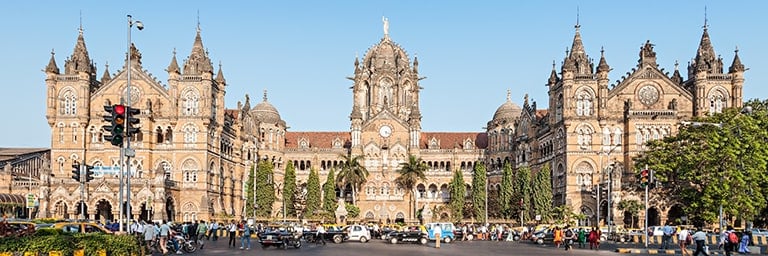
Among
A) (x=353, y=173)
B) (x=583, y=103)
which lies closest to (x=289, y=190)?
(x=353, y=173)

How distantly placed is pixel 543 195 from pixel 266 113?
43249 mm

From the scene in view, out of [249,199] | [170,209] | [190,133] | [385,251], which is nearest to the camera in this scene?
[385,251]

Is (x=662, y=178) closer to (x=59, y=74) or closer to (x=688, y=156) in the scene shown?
(x=688, y=156)

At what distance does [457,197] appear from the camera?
10519 centimetres

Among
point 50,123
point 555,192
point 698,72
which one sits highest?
point 698,72

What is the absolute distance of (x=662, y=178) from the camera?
253 feet

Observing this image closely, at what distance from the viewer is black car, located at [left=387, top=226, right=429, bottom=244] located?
196ft

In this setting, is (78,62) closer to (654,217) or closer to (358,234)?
(358,234)

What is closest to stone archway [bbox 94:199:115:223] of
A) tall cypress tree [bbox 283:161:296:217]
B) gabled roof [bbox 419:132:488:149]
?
tall cypress tree [bbox 283:161:296:217]

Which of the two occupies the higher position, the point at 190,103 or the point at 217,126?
the point at 190,103

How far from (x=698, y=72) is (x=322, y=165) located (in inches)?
2021

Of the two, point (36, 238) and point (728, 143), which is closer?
point (36, 238)

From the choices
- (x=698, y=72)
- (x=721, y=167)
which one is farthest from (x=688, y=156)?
(x=698, y=72)

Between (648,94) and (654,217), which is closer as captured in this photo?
(654,217)
